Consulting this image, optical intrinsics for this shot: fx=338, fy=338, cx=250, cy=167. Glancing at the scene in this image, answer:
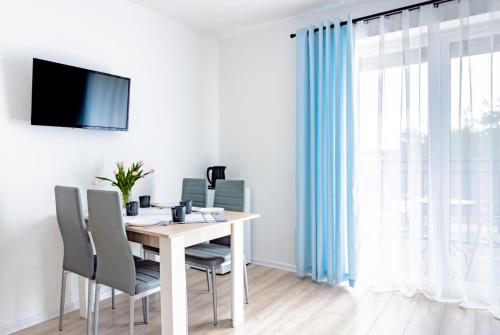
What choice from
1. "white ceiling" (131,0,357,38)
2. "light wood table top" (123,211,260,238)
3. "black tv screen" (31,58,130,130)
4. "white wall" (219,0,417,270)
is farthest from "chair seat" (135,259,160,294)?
"white ceiling" (131,0,357,38)

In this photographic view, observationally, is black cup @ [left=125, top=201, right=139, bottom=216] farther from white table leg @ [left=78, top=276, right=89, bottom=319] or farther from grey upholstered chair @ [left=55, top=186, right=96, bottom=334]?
white table leg @ [left=78, top=276, right=89, bottom=319]

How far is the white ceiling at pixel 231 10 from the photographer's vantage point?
3.25 meters

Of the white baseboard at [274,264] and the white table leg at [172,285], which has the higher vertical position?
the white table leg at [172,285]

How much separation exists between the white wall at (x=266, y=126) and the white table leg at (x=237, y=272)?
4.20 ft

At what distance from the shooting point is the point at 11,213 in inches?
95.3

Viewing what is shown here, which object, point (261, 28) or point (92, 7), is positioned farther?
point (261, 28)

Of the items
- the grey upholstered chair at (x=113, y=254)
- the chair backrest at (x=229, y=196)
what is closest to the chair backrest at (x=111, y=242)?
the grey upholstered chair at (x=113, y=254)

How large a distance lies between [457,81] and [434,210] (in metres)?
1.04

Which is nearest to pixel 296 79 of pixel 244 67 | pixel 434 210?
pixel 244 67

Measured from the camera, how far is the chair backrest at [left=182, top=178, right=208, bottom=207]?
3.21 meters

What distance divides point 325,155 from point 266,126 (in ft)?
2.87

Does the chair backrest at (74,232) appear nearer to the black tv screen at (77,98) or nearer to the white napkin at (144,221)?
the white napkin at (144,221)

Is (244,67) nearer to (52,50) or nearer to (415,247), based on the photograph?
(52,50)

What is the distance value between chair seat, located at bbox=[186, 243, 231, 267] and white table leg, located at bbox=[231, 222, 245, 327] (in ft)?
0.44
